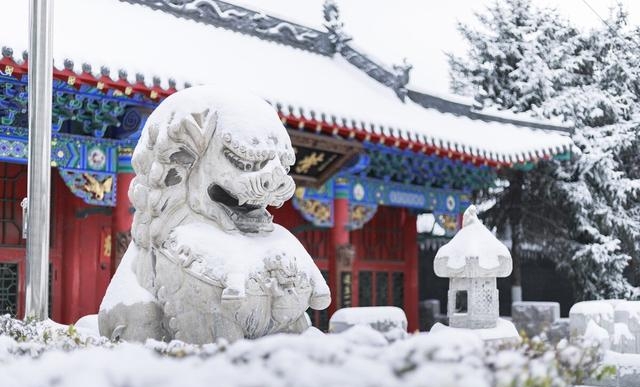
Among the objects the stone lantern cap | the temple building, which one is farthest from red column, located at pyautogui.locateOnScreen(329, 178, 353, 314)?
the stone lantern cap

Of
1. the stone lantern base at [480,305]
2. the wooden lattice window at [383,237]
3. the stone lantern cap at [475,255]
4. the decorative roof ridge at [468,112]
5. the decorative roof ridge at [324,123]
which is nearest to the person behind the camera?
the decorative roof ridge at [324,123]

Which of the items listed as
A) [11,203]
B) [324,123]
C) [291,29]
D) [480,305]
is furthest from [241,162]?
[291,29]

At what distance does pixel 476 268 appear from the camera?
7.16 meters

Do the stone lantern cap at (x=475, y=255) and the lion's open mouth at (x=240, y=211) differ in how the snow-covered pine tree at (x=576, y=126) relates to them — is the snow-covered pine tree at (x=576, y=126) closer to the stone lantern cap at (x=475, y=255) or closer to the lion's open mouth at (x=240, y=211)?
the stone lantern cap at (x=475, y=255)

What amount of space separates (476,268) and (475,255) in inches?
4.5

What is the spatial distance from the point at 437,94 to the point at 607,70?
5.38 m

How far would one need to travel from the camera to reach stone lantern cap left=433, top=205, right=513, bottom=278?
7.11 meters

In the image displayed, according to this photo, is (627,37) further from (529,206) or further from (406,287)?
(406,287)

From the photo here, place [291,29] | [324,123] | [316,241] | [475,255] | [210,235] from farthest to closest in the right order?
1. [291,29]
2. [316,241]
3. [324,123]
4. [475,255]
5. [210,235]

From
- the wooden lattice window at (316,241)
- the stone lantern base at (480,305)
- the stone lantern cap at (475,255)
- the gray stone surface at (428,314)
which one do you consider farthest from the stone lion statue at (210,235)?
the gray stone surface at (428,314)

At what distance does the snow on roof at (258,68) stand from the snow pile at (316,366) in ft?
17.2

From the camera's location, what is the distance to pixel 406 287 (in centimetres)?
1278

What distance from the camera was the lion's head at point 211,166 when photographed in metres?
3.47

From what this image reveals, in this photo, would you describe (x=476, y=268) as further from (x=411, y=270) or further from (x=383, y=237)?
(x=411, y=270)
